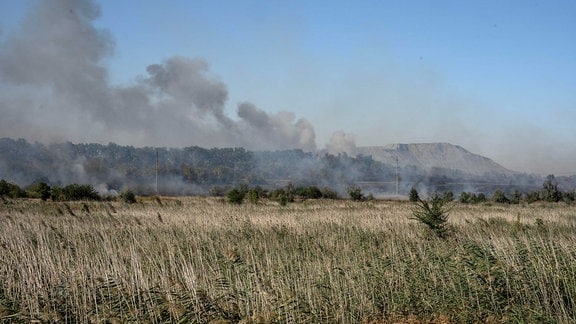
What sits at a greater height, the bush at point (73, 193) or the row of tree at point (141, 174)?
the row of tree at point (141, 174)

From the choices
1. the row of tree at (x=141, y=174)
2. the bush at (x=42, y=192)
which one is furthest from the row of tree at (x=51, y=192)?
the row of tree at (x=141, y=174)

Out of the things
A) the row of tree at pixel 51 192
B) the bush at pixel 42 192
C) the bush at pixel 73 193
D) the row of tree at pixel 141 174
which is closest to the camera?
the bush at pixel 42 192

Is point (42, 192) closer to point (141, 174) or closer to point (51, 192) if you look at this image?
point (51, 192)

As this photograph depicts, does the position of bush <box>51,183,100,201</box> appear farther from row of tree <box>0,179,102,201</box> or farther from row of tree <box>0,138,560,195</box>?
row of tree <box>0,138,560,195</box>

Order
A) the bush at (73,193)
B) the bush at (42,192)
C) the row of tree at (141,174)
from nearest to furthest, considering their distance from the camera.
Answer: the bush at (42,192) < the bush at (73,193) < the row of tree at (141,174)

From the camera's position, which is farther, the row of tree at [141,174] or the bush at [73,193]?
the row of tree at [141,174]

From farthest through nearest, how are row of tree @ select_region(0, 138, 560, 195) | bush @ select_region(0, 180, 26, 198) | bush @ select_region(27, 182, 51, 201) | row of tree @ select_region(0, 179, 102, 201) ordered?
row of tree @ select_region(0, 138, 560, 195) < bush @ select_region(0, 180, 26, 198) < row of tree @ select_region(0, 179, 102, 201) < bush @ select_region(27, 182, 51, 201)

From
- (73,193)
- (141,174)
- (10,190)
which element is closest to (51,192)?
(73,193)

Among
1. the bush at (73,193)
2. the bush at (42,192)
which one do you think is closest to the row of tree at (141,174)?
the bush at (73,193)

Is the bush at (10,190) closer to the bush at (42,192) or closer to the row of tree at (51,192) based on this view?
the row of tree at (51,192)

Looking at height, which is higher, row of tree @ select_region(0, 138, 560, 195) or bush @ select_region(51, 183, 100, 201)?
row of tree @ select_region(0, 138, 560, 195)

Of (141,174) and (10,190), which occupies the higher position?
(141,174)

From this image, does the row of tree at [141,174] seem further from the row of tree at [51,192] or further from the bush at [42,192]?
the bush at [42,192]

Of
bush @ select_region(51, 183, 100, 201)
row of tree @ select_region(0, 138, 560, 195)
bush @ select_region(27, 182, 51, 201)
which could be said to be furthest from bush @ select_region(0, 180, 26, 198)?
row of tree @ select_region(0, 138, 560, 195)
